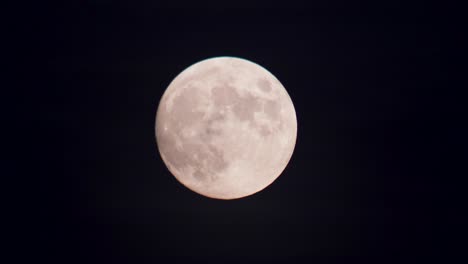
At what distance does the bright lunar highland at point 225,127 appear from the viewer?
12.5 feet

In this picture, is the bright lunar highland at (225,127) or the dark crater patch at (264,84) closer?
the bright lunar highland at (225,127)

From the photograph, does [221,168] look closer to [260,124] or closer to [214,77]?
[260,124]

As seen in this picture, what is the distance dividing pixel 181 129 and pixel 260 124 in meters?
0.77

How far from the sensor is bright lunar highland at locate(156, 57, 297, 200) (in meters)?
3.81

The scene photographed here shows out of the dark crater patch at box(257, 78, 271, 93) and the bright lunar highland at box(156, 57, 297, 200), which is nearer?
the bright lunar highland at box(156, 57, 297, 200)

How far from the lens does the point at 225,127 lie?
12.4 ft

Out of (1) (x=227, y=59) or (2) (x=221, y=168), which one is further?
(1) (x=227, y=59)

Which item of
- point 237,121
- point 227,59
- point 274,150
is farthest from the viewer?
point 227,59

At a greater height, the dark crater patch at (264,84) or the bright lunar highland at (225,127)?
the dark crater patch at (264,84)

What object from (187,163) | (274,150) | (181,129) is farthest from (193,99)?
(274,150)

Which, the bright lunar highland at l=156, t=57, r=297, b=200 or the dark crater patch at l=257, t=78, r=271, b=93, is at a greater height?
the dark crater patch at l=257, t=78, r=271, b=93

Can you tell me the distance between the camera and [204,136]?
12.5ft

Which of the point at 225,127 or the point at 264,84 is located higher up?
the point at 264,84

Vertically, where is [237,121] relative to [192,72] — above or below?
below
